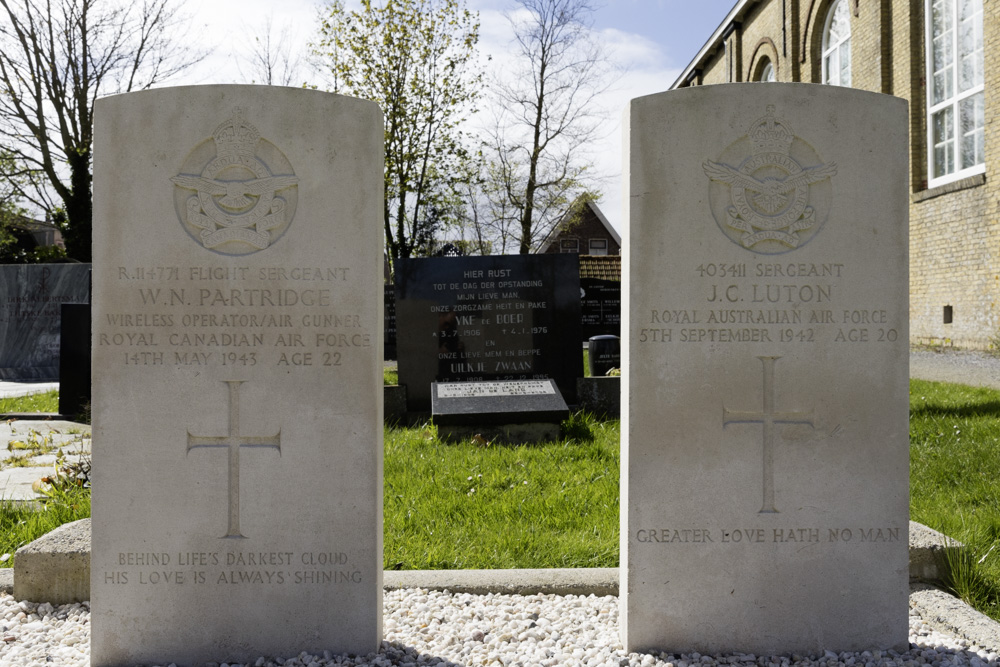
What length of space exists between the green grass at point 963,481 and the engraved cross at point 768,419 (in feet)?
3.75

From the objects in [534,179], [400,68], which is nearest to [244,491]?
[400,68]

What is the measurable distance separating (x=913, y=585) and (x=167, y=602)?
3147 millimetres

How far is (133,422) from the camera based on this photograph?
2904 millimetres

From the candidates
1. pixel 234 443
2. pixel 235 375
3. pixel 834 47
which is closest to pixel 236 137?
pixel 235 375

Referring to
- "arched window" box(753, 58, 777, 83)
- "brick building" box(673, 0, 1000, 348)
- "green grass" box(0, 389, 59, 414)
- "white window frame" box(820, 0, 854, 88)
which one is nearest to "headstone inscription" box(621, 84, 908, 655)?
"green grass" box(0, 389, 59, 414)

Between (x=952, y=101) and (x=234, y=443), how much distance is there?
14281 millimetres

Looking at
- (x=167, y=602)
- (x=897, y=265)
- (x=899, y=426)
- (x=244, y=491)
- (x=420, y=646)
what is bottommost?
(x=420, y=646)

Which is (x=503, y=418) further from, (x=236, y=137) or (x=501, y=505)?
(x=236, y=137)

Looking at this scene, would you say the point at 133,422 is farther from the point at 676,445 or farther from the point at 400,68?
the point at 400,68

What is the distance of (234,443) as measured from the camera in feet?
9.57

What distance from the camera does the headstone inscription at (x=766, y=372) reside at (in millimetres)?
2898

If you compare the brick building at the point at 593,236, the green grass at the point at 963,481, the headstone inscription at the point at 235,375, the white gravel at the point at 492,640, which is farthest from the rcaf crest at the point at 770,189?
the brick building at the point at 593,236

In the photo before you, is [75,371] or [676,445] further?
[75,371]

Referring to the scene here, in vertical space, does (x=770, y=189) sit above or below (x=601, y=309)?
below
